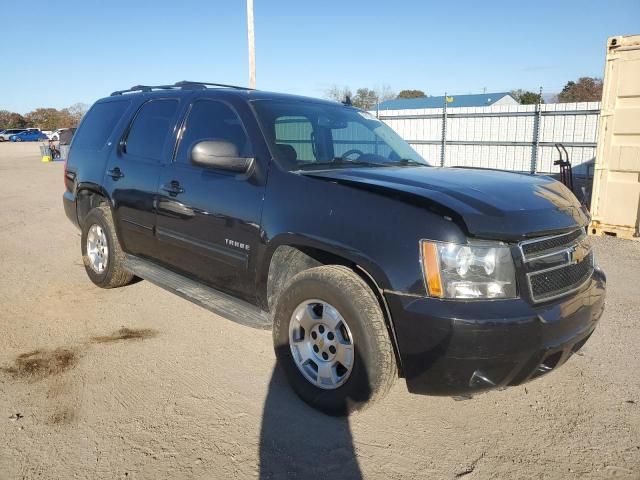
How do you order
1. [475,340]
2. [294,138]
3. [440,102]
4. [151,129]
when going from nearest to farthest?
[475,340] < [294,138] < [151,129] < [440,102]

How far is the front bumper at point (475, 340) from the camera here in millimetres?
2445

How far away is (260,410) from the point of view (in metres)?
3.06

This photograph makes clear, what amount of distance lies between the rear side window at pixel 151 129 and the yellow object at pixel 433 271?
8.76ft

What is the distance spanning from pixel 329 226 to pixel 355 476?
4.26 feet

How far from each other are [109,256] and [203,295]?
5.59 feet

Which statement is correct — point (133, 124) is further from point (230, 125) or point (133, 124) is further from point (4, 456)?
point (4, 456)

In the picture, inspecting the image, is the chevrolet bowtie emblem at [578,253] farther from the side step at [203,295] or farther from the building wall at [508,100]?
the building wall at [508,100]

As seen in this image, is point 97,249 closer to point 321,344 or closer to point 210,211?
point 210,211

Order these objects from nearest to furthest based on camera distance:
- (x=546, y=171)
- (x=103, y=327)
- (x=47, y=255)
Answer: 1. (x=103, y=327)
2. (x=47, y=255)
3. (x=546, y=171)

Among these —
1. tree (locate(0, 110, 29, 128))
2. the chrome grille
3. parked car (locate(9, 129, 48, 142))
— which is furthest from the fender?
tree (locate(0, 110, 29, 128))

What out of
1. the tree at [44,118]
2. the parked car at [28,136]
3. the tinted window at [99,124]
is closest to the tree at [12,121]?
the tree at [44,118]

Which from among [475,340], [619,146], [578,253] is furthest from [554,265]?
[619,146]

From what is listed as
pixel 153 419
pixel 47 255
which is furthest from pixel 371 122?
pixel 47 255

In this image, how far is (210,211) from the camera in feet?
12.0
